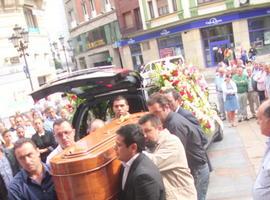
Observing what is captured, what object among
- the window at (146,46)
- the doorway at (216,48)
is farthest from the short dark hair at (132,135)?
the window at (146,46)

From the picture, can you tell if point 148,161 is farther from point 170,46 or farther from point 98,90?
point 170,46

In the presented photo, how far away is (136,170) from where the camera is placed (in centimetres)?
312

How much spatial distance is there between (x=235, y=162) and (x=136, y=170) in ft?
17.1

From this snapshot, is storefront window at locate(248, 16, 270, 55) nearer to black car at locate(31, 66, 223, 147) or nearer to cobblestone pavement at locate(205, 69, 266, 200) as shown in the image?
cobblestone pavement at locate(205, 69, 266, 200)

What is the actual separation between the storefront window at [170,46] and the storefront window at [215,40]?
92.9 inches

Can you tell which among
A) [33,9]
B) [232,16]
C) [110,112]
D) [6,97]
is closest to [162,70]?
[110,112]

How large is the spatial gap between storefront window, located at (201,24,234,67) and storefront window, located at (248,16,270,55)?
151 centimetres

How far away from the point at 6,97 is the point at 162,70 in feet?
51.5

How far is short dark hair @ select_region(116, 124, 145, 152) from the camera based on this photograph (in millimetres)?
3203

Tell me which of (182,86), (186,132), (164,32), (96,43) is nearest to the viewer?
(186,132)

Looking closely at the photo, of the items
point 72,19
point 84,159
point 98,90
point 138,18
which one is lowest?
point 84,159

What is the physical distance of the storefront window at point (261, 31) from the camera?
29188 mm

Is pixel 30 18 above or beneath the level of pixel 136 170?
above

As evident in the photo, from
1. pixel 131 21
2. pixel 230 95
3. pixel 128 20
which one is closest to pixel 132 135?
pixel 230 95
